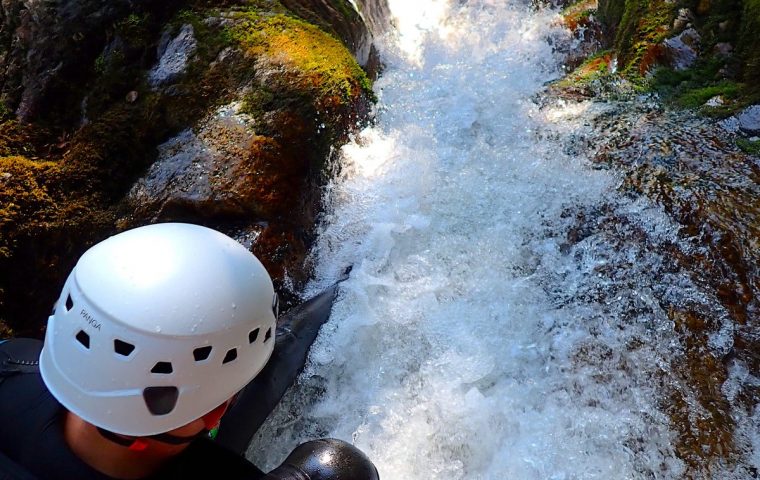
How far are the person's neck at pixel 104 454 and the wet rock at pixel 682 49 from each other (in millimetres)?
4871

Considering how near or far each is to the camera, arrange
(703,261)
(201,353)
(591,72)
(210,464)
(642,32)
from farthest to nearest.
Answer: (591,72), (642,32), (703,261), (210,464), (201,353)

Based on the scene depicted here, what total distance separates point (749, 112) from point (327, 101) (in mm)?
3018

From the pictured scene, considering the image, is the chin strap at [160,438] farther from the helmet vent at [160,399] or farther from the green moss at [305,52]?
the green moss at [305,52]

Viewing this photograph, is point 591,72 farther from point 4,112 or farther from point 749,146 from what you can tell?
point 4,112

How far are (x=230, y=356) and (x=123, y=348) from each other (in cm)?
33

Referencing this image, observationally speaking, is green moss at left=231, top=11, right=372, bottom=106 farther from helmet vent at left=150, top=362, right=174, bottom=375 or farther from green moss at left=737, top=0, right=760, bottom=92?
green moss at left=737, top=0, right=760, bottom=92

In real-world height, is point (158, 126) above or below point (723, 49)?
below

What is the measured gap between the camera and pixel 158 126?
4055 mm

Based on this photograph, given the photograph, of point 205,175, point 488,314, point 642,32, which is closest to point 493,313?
point 488,314

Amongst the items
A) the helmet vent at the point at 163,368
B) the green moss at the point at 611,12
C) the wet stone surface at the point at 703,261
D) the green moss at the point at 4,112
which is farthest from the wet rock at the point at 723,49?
the green moss at the point at 4,112

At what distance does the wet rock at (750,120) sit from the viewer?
12.0ft

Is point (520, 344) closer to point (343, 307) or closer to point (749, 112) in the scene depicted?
point (343, 307)

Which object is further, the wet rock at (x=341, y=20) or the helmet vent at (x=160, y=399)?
the wet rock at (x=341, y=20)

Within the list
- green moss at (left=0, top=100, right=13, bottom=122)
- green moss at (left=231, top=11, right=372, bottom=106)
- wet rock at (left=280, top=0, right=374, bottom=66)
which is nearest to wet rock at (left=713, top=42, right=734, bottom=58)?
Result: green moss at (left=231, top=11, right=372, bottom=106)
